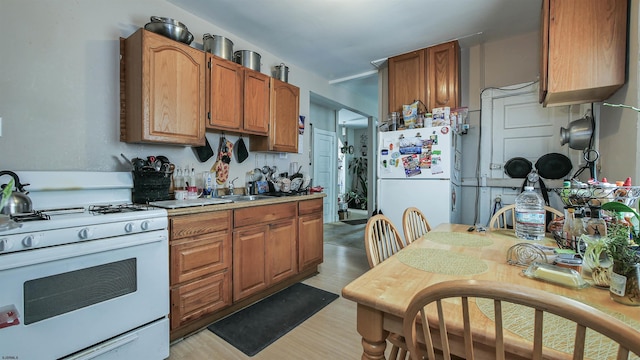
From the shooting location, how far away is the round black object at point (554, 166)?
2.61 m

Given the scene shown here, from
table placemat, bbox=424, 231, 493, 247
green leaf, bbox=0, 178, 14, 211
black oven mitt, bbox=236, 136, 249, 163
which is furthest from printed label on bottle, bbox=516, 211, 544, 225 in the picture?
green leaf, bbox=0, 178, 14, 211

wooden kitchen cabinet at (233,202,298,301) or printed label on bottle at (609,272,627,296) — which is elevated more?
printed label on bottle at (609,272,627,296)

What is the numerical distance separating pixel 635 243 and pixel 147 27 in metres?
2.84

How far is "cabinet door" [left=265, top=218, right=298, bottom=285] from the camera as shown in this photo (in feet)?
7.82

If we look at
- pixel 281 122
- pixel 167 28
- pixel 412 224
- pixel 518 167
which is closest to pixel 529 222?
pixel 412 224

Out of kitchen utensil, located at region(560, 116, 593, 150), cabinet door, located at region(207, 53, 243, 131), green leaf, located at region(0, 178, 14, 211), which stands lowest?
green leaf, located at region(0, 178, 14, 211)

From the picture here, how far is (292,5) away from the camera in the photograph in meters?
2.33

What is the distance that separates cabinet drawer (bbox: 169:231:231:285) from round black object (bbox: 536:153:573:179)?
3.11m

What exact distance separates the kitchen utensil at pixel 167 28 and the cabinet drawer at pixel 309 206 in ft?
5.73

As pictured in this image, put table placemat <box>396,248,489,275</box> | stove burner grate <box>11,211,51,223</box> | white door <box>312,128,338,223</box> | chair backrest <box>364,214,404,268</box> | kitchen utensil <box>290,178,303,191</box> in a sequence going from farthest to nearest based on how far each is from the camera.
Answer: white door <box>312,128,338,223</box> < kitchen utensil <box>290,178,303,191</box> < chair backrest <box>364,214,404,268</box> < stove burner grate <box>11,211,51,223</box> < table placemat <box>396,248,489,275</box>

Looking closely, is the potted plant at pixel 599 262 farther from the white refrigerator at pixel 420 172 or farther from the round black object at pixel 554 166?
the round black object at pixel 554 166

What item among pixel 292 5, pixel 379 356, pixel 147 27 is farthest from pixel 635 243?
pixel 147 27

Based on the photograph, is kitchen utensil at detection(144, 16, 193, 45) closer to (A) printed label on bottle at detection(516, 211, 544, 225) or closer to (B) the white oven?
(B) the white oven

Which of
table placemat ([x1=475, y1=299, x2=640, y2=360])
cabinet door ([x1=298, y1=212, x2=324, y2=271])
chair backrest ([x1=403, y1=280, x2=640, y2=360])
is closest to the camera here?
chair backrest ([x1=403, y1=280, x2=640, y2=360])
